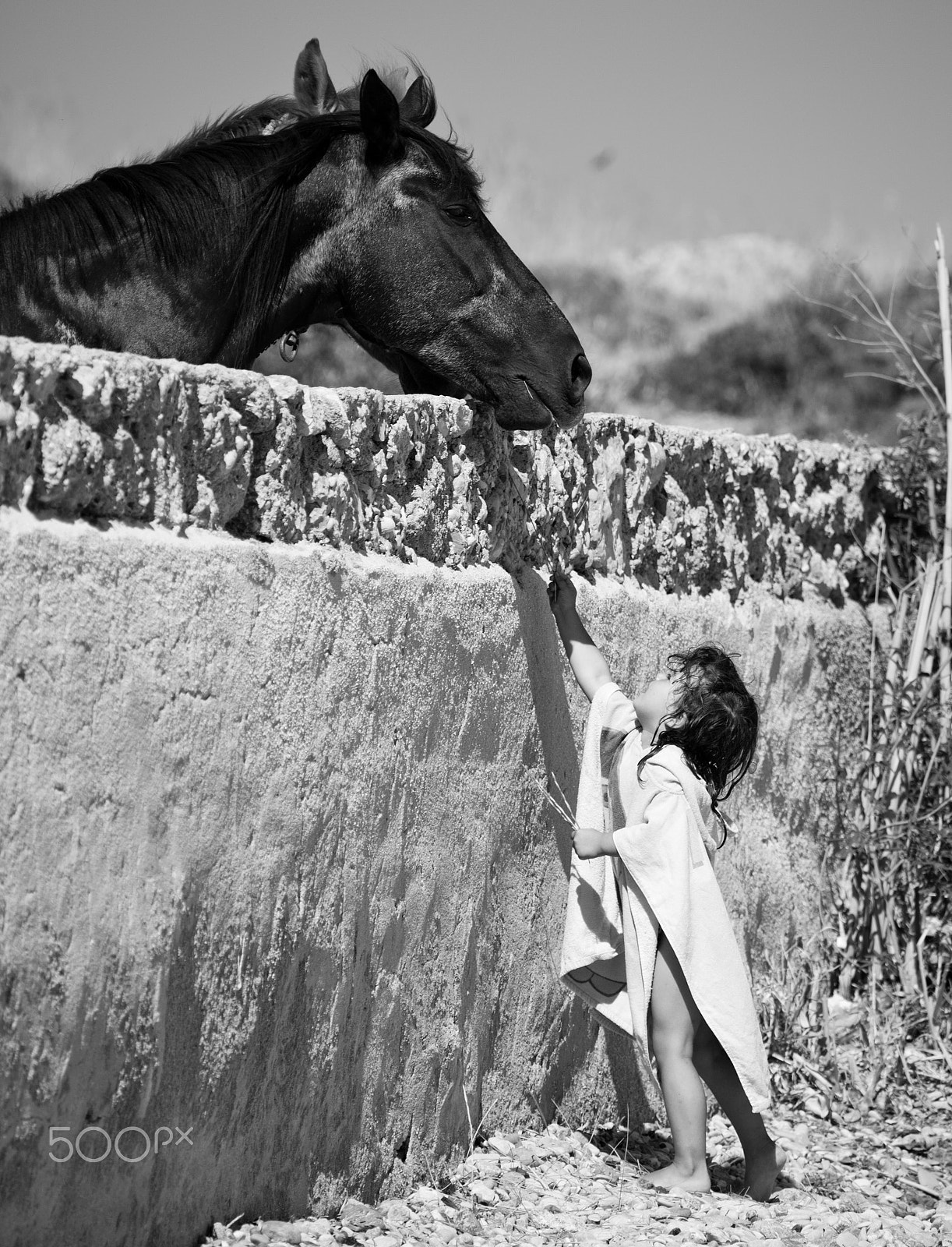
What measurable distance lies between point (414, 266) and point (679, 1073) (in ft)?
7.26

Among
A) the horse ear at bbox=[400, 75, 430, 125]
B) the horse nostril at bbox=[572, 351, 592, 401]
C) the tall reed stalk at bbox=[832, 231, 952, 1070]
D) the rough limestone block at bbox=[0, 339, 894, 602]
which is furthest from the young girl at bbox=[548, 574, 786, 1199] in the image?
the horse ear at bbox=[400, 75, 430, 125]

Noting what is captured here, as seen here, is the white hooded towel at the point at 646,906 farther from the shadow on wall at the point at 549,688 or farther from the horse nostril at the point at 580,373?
the horse nostril at the point at 580,373

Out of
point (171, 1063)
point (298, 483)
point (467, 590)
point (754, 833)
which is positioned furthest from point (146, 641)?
point (754, 833)

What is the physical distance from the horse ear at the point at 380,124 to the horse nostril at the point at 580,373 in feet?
2.71

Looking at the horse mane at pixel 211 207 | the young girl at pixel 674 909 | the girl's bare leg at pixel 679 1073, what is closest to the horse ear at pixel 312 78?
the horse mane at pixel 211 207

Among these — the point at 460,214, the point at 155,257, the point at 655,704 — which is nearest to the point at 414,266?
the point at 460,214

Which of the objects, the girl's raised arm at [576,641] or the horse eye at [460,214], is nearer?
the girl's raised arm at [576,641]

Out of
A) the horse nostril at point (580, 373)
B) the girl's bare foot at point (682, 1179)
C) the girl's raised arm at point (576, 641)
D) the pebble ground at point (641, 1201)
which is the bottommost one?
the pebble ground at point (641, 1201)

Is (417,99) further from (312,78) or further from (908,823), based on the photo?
(908,823)

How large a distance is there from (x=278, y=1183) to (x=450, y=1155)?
569 millimetres

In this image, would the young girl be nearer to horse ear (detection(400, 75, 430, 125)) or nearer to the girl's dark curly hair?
the girl's dark curly hair

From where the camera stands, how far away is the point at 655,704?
320 centimetres

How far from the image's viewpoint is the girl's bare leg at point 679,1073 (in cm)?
307

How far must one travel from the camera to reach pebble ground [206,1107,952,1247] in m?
2.68
